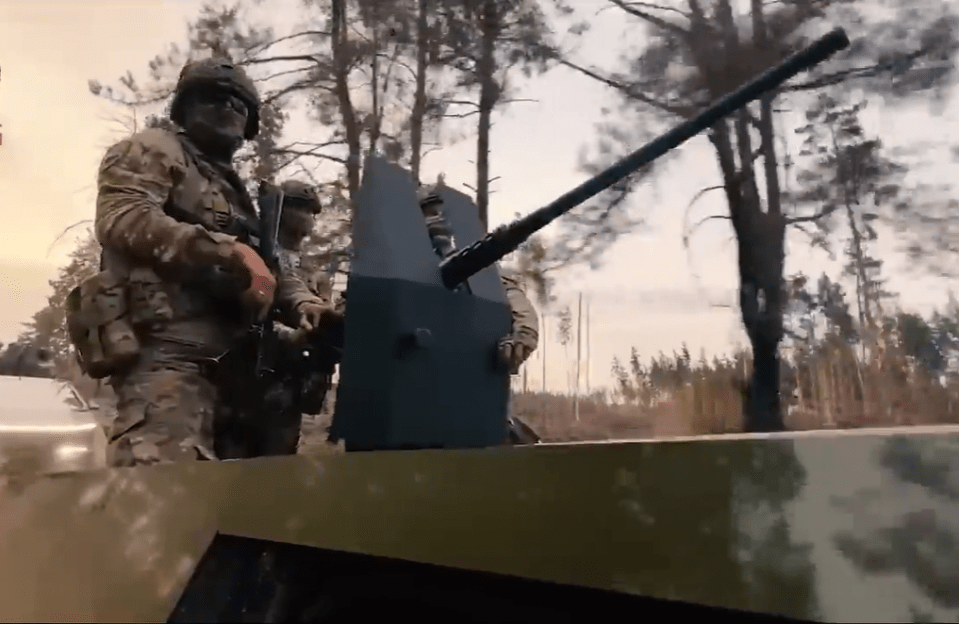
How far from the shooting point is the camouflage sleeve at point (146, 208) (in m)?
1.88

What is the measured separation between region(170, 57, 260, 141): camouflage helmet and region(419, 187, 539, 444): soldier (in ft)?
1.65

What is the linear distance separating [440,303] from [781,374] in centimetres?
313

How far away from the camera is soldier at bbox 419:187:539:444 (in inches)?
79.0

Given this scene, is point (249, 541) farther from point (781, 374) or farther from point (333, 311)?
point (781, 374)

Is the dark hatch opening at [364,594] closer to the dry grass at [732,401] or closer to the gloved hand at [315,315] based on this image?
the gloved hand at [315,315]

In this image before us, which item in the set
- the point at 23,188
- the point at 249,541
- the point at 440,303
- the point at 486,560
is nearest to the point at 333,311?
the point at 440,303

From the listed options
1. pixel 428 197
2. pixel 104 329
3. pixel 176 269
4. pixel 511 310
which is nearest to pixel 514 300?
pixel 511 310

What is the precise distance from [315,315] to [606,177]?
80cm

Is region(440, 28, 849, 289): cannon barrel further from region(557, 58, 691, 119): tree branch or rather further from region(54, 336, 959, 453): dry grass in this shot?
region(557, 58, 691, 119): tree branch

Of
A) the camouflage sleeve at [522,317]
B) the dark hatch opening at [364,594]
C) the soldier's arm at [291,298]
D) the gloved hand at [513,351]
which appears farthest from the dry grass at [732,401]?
the dark hatch opening at [364,594]

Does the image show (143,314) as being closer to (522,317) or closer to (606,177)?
(522,317)

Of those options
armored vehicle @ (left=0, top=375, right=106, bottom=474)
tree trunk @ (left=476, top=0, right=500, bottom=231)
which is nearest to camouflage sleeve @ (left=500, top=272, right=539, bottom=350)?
armored vehicle @ (left=0, top=375, right=106, bottom=474)

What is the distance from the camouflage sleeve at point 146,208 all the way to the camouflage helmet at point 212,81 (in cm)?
19

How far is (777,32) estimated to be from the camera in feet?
15.1
